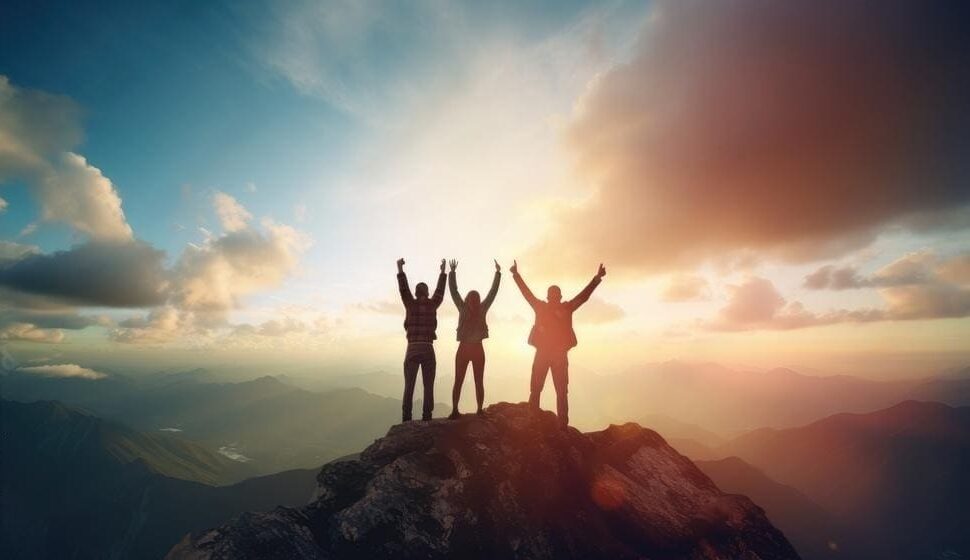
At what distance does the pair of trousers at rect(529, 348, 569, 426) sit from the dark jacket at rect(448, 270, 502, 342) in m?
2.43

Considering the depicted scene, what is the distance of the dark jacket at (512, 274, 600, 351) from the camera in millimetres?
15305

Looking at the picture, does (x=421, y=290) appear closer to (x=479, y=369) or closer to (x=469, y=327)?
→ (x=469, y=327)

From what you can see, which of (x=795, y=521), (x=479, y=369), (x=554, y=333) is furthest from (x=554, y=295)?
(x=795, y=521)

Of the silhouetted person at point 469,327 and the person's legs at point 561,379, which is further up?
the silhouetted person at point 469,327

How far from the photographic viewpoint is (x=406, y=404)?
602 inches

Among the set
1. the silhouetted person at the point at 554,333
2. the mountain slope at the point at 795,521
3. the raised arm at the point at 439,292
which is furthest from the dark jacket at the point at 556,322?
the mountain slope at the point at 795,521

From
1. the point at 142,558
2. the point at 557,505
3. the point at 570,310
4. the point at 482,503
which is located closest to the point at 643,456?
the point at 557,505

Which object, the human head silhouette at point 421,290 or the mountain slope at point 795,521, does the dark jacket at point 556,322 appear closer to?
the human head silhouette at point 421,290

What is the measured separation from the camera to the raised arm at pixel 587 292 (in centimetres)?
1529

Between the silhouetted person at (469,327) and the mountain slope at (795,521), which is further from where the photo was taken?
the mountain slope at (795,521)

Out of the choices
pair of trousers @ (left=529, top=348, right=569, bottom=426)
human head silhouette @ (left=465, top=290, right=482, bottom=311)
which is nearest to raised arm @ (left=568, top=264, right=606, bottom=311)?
pair of trousers @ (left=529, top=348, right=569, bottom=426)

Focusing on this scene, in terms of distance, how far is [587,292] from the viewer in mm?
15375

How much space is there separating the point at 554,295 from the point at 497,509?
764 centimetres

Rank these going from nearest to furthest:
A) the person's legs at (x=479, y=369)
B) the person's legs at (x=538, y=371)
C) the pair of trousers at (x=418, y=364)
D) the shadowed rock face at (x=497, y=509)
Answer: the shadowed rock face at (x=497, y=509) → the person's legs at (x=479, y=369) → the pair of trousers at (x=418, y=364) → the person's legs at (x=538, y=371)
